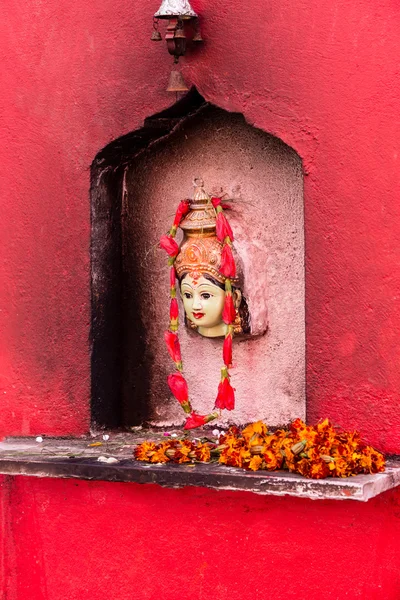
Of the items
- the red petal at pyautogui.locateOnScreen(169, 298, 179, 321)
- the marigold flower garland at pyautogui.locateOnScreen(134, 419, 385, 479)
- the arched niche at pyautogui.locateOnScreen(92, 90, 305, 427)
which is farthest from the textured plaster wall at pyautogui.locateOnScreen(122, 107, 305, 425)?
the marigold flower garland at pyautogui.locateOnScreen(134, 419, 385, 479)

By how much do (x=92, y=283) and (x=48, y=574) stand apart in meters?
1.15

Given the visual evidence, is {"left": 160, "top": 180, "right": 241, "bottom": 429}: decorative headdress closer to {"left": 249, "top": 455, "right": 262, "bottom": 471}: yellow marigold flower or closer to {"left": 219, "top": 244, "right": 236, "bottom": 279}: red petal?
{"left": 219, "top": 244, "right": 236, "bottom": 279}: red petal

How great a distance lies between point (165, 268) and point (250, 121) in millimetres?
850

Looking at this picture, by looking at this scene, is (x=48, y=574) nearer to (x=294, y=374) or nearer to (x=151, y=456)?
(x=151, y=456)

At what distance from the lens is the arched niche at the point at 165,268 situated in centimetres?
462

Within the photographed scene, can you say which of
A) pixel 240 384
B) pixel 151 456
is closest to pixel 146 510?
pixel 151 456

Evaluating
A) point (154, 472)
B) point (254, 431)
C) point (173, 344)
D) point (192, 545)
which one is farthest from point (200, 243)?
point (192, 545)

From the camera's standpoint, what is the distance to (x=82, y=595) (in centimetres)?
459

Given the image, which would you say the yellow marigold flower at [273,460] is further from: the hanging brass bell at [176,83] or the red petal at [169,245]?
the hanging brass bell at [176,83]

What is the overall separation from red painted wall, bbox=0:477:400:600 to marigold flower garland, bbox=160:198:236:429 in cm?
35

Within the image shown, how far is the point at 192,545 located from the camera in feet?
14.3

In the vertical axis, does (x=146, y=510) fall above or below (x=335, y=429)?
below

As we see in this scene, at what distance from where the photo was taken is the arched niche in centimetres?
462

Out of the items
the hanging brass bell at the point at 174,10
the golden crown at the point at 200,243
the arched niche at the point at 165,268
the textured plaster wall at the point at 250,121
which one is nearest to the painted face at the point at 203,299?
the golden crown at the point at 200,243
